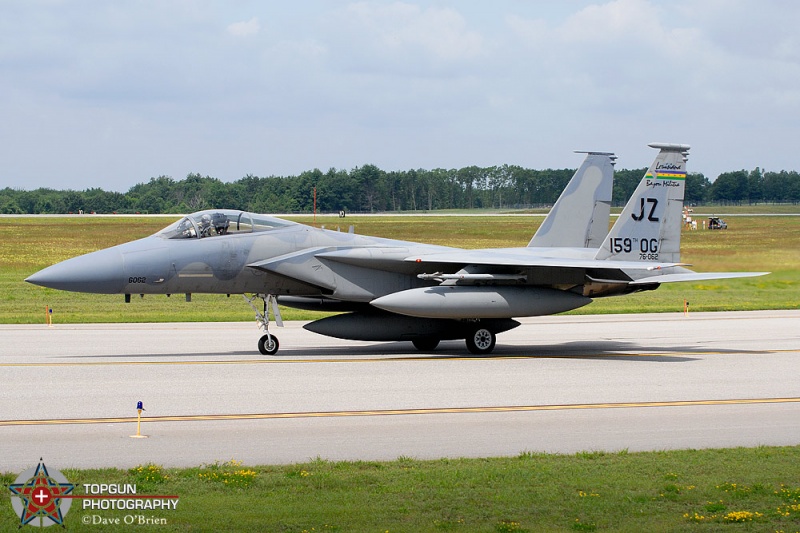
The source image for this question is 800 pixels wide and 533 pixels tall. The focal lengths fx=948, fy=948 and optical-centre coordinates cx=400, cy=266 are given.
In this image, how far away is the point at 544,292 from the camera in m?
19.1

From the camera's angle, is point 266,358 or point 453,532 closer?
point 453,532

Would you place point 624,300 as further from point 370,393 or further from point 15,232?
point 15,232

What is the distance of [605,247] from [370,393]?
7.83 metres

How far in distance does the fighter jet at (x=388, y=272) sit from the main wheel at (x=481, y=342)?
0.07ft

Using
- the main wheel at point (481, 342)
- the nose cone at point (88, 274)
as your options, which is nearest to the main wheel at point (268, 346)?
the nose cone at point (88, 274)

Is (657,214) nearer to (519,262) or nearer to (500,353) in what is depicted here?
(519,262)

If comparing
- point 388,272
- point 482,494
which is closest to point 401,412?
point 482,494

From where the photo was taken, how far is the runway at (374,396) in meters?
10.6

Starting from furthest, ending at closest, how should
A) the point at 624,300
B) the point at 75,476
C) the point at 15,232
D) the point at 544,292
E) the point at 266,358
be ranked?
the point at 15,232
the point at 624,300
the point at 544,292
the point at 266,358
the point at 75,476

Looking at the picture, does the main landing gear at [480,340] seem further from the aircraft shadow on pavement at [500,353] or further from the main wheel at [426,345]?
the main wheel at [426,345]

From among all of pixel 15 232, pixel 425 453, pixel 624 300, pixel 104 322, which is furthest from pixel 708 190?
pixel 425 453

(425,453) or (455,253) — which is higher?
(455,253)

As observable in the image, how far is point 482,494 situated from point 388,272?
36.5 feet

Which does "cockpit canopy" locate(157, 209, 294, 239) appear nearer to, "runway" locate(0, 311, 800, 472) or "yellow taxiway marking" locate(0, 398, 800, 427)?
"runway" locate(0, 311, 800, 472)
